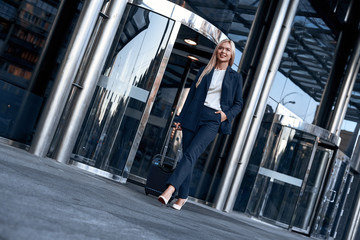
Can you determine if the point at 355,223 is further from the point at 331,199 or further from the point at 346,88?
the point at 346,88

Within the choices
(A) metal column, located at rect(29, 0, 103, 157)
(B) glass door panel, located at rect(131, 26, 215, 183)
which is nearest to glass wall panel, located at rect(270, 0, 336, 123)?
(B) glass door panel, located at rect(131, 26, 215, 183)

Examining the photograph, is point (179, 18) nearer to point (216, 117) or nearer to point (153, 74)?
point (153, 74)

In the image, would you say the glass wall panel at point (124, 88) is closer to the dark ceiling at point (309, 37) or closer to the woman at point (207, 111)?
the woman at point (207, 111)

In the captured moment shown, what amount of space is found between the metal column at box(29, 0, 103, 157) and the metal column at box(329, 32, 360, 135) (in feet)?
37.1

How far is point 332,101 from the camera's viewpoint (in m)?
16.2

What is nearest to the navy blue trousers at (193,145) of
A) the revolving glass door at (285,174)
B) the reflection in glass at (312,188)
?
the revolving glass door at (285,174)

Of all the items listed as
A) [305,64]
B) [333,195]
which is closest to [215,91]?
[305,64]

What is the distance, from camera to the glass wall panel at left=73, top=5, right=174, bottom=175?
7.18m

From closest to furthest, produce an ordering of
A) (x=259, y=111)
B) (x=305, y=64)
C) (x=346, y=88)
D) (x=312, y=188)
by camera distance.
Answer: (x=259, y=111)
(x=312, y=188)
(x=305, y=64)
(x=346, y=88)

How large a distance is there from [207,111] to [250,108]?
20.0 feet

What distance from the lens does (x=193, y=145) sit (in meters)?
5.14

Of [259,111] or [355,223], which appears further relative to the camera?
[355,223]

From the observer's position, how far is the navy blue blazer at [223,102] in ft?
17.1

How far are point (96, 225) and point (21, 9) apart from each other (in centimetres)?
472
